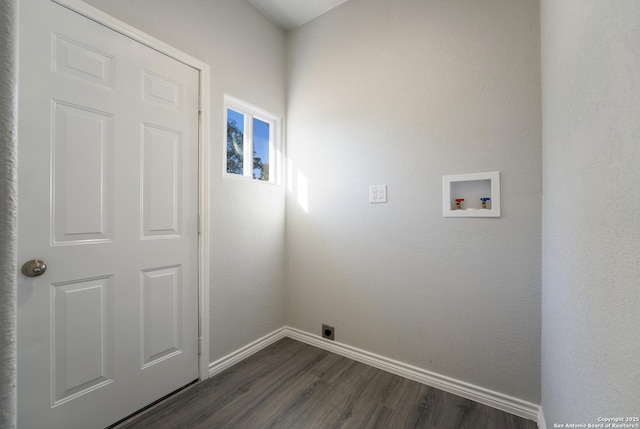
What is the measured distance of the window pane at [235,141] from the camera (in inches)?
83.7

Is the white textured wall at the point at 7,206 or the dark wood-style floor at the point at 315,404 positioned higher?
the white textured wall at the point at 7,206

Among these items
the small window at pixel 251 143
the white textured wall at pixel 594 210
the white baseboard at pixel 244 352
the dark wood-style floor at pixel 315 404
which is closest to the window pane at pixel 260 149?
the small window at pixel 251 143

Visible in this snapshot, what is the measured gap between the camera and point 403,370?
6.21 feet

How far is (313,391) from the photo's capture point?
1740 millimetres

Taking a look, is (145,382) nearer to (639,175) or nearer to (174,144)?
A: (174,144)

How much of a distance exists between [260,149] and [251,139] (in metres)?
0.12

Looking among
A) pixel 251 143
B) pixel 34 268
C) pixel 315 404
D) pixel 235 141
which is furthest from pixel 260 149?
pixel 315 404

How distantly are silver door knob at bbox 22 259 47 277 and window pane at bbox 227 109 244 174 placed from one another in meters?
1.19

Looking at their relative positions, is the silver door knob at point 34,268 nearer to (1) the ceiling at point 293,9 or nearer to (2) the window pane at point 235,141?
(2) the window pane at point 235,141

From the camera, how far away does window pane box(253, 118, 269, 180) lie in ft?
7.69

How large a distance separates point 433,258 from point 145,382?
190 cm

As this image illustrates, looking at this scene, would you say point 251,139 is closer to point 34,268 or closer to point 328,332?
point 34,268

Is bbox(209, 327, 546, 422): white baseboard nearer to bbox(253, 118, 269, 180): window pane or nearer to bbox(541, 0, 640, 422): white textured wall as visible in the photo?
bbox(541, 0, 640, 422): white textured wall

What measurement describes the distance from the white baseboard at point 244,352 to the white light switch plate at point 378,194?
146cm
